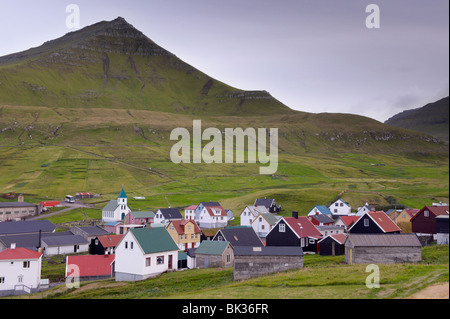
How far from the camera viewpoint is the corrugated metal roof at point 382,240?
45.9 metres

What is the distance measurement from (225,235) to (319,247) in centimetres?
1220

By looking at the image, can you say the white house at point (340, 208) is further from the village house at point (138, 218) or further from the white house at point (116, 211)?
the white house at point (116, 211)

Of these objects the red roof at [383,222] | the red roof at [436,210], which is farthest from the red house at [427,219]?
the red roof at [383,222]

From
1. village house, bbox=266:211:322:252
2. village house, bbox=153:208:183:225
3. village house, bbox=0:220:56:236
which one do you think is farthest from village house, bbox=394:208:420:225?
village house, bbox=0:220:56:236

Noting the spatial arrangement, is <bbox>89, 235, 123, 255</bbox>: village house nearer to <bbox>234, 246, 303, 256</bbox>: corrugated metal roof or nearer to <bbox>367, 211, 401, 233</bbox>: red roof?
<bbox>234, 246, 303, 256</bbox>: corrugated metal roof

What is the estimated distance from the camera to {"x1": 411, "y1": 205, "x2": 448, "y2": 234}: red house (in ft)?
214

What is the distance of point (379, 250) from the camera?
45844mm

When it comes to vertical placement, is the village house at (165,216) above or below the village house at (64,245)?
above

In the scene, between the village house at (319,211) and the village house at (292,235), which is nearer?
the village house at (292,235)

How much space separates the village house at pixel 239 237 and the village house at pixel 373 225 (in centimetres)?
1289
